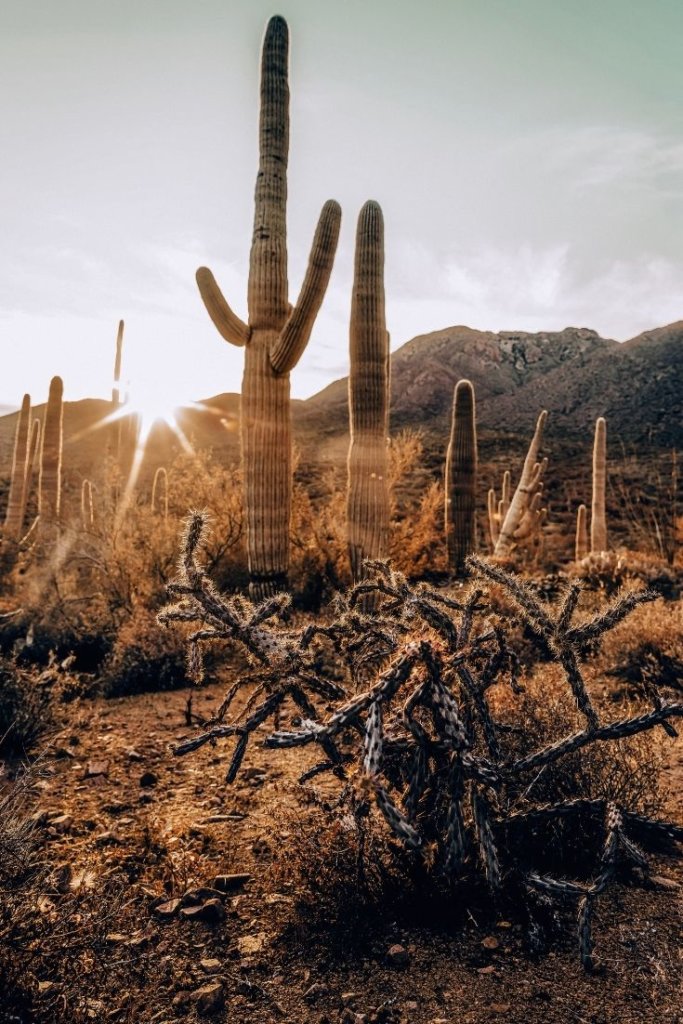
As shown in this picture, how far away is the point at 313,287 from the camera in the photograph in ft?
Answer: 32.8

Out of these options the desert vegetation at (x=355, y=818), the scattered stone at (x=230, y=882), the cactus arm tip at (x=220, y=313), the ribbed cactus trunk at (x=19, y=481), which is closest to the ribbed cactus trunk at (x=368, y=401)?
the cactus arm tip at (x=220, y=313)

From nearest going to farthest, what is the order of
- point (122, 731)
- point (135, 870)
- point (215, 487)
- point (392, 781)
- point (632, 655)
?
point (392, 781)
point (135, 870)
point (122, 731)
point (632, 655)
point (215, 487)

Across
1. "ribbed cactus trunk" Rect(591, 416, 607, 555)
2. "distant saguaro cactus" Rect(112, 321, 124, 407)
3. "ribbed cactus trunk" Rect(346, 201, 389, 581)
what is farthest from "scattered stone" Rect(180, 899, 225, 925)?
"distant saguaro cactus" Rect(112, 321, 124, 407)

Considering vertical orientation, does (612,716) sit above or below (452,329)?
below

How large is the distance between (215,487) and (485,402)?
45185 millimetres

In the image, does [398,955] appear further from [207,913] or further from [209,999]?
[207,913]

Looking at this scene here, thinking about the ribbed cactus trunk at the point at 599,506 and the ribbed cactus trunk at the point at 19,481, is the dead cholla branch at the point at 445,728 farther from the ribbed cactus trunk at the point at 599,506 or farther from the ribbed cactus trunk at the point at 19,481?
the ribbed cactus trunk at the point at 19,481

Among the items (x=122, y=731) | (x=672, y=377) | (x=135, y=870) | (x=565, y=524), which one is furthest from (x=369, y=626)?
(x=672, y=377)

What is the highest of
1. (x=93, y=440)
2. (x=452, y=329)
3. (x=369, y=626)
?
(x=452, y=329)

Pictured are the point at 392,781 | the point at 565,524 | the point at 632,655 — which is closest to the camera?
the point at 392,781

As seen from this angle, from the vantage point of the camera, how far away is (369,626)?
11.5 ft

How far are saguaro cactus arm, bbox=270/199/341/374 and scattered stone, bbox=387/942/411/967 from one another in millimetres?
8604

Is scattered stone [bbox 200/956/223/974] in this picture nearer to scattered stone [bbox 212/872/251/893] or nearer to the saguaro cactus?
scattered stone [bbox 212/872/251/893]

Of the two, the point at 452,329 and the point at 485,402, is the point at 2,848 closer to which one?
the point at 485,402
